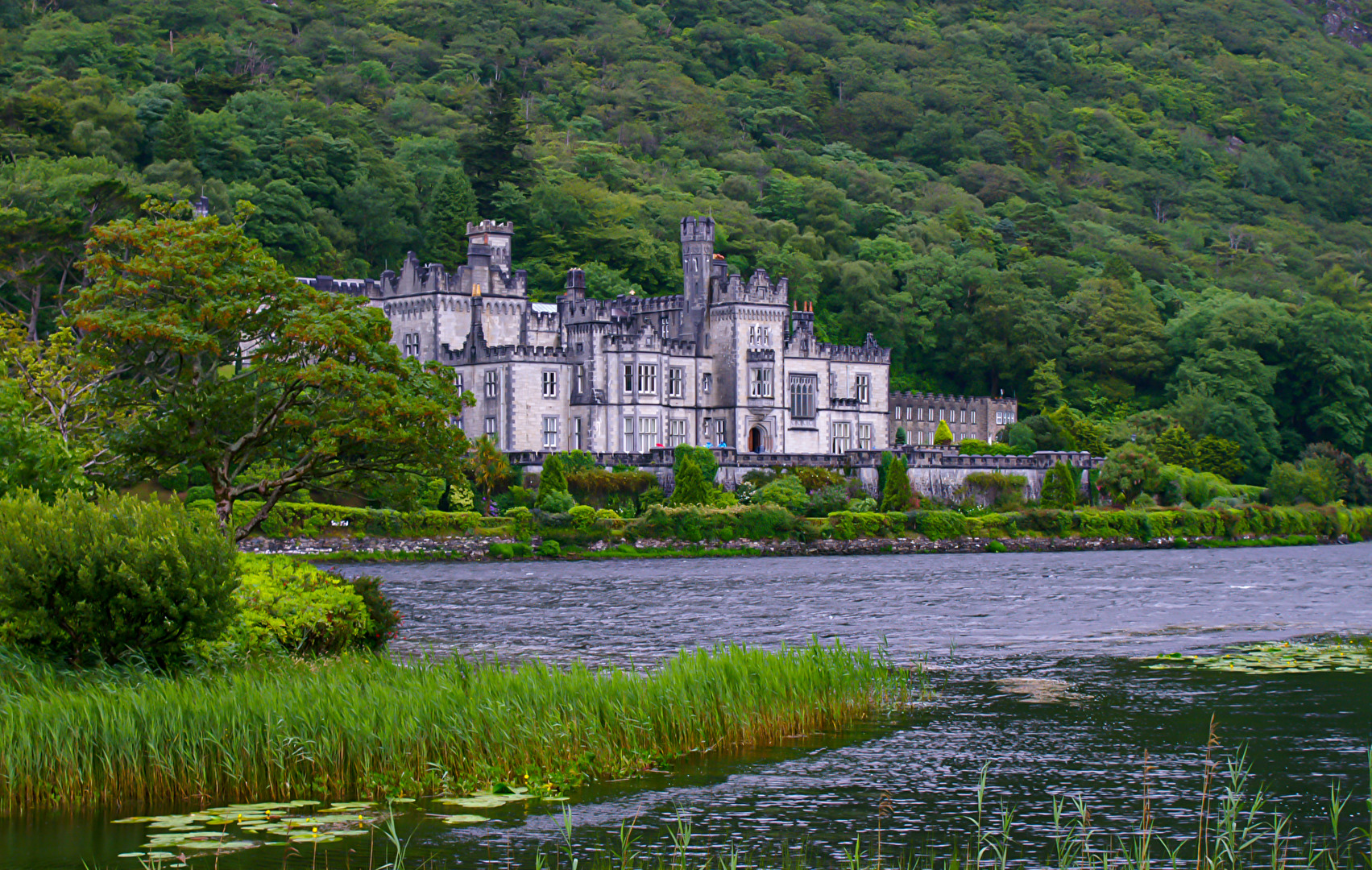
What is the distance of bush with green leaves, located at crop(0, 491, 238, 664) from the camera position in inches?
885

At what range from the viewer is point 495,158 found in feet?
427

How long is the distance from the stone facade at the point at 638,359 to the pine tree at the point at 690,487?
10904mm

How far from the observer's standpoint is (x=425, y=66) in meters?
177

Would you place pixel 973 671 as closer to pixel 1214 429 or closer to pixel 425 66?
pixel 1214 429

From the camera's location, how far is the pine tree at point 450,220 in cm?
11775

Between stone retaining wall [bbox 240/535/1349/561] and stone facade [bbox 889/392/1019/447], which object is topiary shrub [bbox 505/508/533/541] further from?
stone facade [bbox 889/392/1019/447]

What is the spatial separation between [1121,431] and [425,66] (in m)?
99.0

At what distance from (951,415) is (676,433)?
93.5 ft

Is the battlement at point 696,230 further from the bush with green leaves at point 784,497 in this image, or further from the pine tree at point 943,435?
the pine tree at point 943,435

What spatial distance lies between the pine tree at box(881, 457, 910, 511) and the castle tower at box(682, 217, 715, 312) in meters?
18.2

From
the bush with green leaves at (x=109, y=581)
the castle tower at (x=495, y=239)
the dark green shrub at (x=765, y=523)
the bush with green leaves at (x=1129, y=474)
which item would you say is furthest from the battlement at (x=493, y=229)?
the bush with green leaves at (x=109, y=581)

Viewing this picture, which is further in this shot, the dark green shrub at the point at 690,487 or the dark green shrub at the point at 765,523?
the dark green shrub at the point at 690,487

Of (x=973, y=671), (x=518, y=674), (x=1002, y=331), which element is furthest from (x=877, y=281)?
(x=518, y=674)

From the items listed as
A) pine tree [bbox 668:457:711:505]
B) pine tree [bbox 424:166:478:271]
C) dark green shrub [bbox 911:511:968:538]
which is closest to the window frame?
dark green shrub [bbox 911:511:968:538]
